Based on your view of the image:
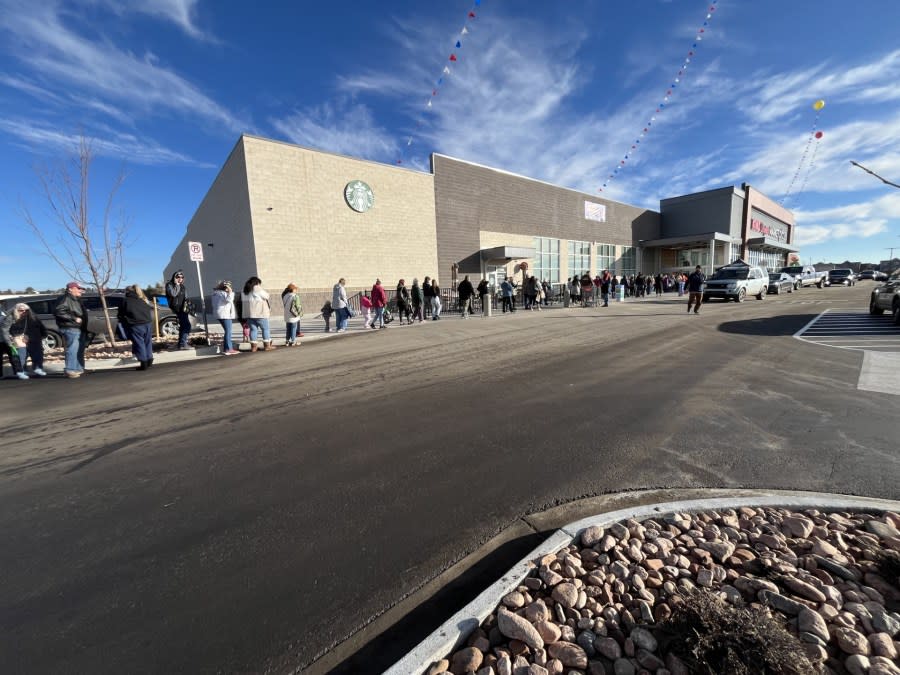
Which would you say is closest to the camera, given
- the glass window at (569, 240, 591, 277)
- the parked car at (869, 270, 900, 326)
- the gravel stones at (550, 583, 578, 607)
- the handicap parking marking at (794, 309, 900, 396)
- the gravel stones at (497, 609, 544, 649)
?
the gravel stones at (497, 609, 544, 649)

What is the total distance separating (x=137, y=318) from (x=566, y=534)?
8.86m

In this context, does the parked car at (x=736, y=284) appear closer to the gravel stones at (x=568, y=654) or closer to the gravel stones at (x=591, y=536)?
the gravel stones at (x=591, y=536)

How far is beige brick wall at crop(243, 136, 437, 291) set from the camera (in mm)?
17062

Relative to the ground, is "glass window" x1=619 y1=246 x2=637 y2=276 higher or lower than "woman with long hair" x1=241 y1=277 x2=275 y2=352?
higher

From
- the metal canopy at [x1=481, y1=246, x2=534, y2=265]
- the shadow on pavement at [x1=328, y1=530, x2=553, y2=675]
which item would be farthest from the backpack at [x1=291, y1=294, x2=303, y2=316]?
the metal canopy at [x1=481, y1=246, x2=534, y2=265]

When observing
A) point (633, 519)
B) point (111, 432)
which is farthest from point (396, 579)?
point (111, 432)

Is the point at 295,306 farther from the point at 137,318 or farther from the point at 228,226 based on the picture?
the point at 228,226

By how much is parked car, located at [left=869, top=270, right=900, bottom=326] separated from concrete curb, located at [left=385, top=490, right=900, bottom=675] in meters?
12.9

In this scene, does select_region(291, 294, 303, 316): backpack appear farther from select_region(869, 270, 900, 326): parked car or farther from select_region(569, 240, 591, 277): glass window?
select_region(569, 240, 591, 277): glass window

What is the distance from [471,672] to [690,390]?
204 inches

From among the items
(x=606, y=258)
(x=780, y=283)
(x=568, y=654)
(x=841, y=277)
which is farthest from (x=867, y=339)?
(x=841, y=277)

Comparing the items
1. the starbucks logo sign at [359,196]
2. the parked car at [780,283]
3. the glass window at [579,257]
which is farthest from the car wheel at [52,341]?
the parked car at [780,283]

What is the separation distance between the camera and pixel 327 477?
318cm

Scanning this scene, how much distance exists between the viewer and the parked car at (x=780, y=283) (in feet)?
80.8
